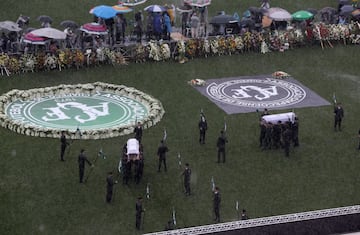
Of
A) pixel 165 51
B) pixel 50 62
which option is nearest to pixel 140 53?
pixel 165 51

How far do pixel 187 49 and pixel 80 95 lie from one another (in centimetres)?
750

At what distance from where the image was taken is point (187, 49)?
46.5 meters

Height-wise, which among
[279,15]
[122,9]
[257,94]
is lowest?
[257,94]

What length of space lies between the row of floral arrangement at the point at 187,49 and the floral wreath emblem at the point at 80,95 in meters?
2.72

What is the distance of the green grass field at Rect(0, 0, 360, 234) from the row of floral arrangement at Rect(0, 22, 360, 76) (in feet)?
1.92

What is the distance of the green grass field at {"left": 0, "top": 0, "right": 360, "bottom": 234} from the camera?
3047 centimetres

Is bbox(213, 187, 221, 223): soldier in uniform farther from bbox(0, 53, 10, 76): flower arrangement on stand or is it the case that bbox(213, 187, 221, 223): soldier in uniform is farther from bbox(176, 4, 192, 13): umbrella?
bbox(176, 4, 192, 13): umbrella

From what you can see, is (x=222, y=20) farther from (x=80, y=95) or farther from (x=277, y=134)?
(x=277, y=134)

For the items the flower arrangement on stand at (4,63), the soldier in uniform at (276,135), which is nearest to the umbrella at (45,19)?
the flower arrangement on stand at (4,63)

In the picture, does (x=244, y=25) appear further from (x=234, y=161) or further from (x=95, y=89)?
(x=234, y=161)

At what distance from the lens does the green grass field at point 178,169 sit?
1200 inches

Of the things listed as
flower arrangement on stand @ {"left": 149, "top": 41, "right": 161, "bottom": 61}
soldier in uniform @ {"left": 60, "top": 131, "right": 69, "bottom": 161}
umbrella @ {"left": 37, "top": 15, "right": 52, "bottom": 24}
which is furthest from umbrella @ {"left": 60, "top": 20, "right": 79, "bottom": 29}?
soldier in uniform @ {"left": 60, "top": 131, "right": 69, "bottom": 161}

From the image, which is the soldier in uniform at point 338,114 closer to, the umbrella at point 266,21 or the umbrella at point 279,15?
the umbrella at point 279,15

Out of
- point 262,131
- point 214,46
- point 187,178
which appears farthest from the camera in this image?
point 214,46
